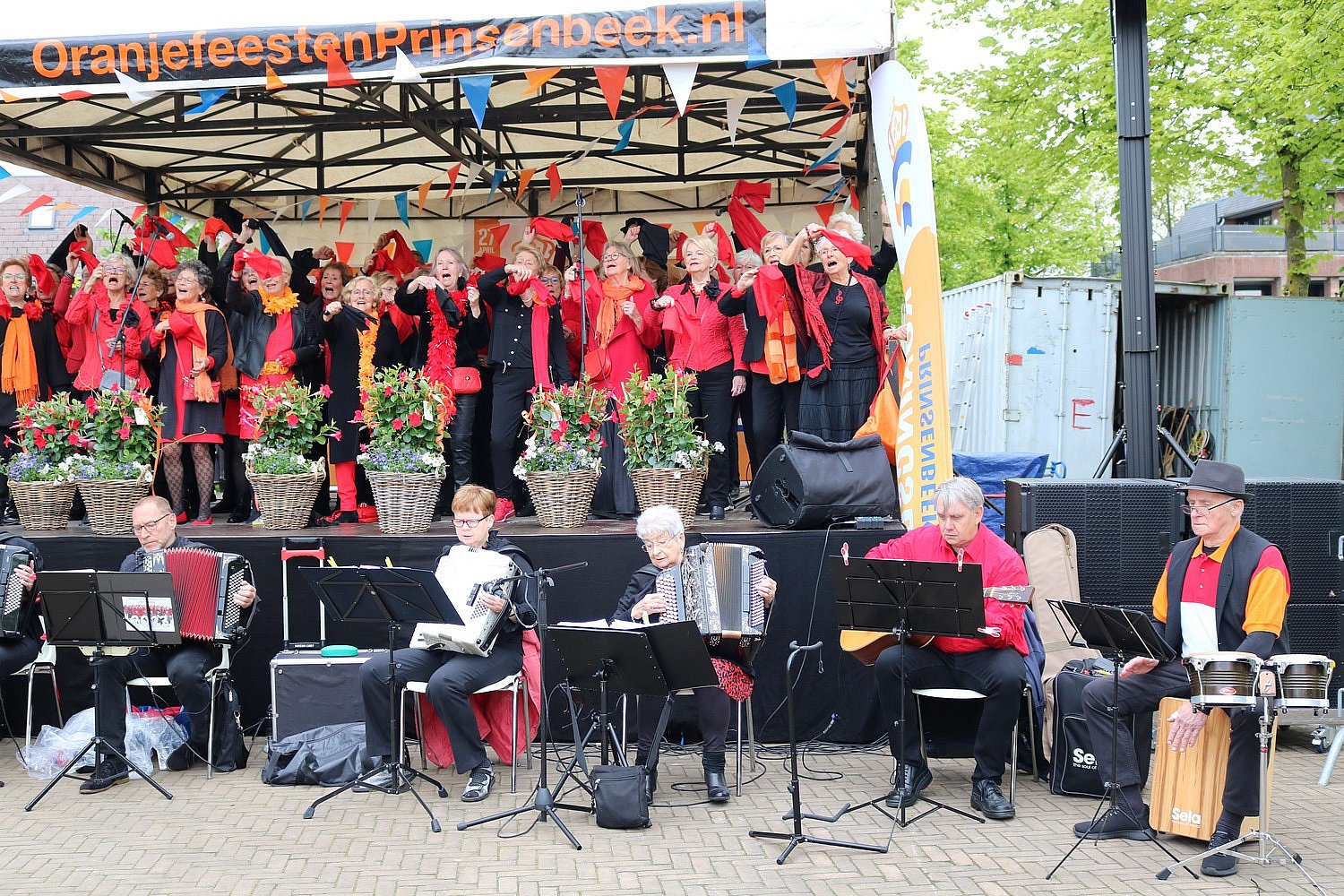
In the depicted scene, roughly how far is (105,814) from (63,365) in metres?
4.09

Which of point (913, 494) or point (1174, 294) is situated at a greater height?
point (1174, 294)

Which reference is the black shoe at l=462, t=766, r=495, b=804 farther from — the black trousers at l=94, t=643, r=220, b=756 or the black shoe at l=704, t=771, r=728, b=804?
the black trousers at l=94, t=643, r=220, b=756

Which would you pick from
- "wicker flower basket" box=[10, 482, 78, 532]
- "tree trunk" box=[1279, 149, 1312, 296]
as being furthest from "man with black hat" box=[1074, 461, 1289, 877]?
"tree trunk" box=[1279, 149, 1312, 296]

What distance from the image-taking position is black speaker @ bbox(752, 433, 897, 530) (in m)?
7.05

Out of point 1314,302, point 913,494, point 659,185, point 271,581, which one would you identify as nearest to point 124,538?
point 271,581

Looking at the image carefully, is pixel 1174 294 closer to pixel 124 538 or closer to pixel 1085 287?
pixel 1085 287

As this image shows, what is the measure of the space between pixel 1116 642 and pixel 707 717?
1963 millimetres

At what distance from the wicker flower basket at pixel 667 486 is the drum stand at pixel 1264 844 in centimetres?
328

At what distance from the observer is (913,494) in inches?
266

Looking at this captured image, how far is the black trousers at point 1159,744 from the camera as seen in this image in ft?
16.9

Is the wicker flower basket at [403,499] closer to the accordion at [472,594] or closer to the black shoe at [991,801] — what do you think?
the accordion at [472,594]

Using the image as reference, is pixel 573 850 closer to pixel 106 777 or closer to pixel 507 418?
pixel 106 777

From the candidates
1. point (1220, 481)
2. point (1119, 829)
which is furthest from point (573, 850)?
point (1220, 481)

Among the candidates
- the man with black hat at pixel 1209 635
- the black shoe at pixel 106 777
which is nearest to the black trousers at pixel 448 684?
the black shoe at pixel 106 777
